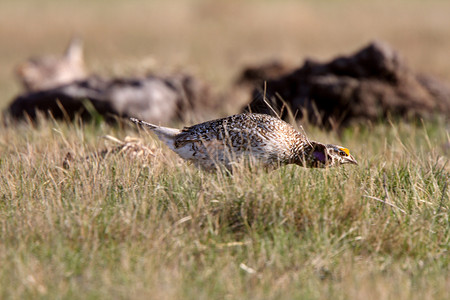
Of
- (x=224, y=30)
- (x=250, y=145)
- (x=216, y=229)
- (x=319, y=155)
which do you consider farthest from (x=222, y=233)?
(x=224, y=30)

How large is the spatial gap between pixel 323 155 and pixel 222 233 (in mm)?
1337

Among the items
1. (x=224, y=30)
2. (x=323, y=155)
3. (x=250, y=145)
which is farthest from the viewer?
(x=224, y=30)

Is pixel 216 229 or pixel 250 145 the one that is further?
pixel 250 145

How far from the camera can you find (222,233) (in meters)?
3.82

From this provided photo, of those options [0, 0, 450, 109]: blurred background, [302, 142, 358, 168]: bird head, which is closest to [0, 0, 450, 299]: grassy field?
[302, 142, 358, 168]: bird head

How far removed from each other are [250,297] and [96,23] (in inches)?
772

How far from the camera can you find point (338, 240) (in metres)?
3.69

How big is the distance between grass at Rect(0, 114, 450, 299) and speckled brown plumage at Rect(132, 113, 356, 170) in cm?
13

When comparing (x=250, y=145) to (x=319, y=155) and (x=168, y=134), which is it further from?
(x=168, y=134)

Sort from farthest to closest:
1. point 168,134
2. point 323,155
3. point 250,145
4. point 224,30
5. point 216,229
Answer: point 224,30, point 168,134, point 323,155, point 250,145, point 216,229

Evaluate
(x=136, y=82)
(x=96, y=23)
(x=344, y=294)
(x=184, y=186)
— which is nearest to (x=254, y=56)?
(x=96, y=23)

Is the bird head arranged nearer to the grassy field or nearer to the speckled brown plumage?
the speckled brown plumage

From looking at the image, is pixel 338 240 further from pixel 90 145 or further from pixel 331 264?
pixel 90 145

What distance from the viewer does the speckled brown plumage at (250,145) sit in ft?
14.9
